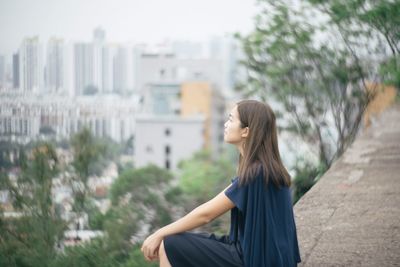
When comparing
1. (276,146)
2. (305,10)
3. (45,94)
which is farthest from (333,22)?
(45,94)

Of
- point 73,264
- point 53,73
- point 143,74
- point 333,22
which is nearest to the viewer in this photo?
point 73,264

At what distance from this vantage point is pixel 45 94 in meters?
13.0

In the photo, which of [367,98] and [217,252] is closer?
[217,252]

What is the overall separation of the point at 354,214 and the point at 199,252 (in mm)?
1680

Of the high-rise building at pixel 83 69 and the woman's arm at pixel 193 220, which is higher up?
the high-rise building at pixel 83 69

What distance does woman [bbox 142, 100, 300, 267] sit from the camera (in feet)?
7.76

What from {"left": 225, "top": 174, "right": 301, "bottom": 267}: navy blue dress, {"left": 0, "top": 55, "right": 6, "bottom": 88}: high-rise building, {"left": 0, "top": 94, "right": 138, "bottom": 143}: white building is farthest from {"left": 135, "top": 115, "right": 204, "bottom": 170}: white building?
{"left": 225, "top": 174, "right": 301, "bottom": 267}: navy blue dress

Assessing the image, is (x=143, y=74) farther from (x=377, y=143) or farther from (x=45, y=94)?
(x=377, y=143)

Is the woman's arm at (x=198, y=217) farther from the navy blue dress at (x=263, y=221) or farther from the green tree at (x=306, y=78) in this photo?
the green tree at (x=306, y=78)

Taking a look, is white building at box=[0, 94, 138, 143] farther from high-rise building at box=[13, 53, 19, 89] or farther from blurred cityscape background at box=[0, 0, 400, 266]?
high-rise building at box=[13, 53, 19, 89]

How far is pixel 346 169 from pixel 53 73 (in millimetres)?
10580

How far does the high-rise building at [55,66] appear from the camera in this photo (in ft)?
46.5

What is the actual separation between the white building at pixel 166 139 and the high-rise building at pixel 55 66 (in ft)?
120

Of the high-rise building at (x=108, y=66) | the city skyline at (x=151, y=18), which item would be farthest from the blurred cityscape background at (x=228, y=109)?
the city skyline at (x=151, y=18)
